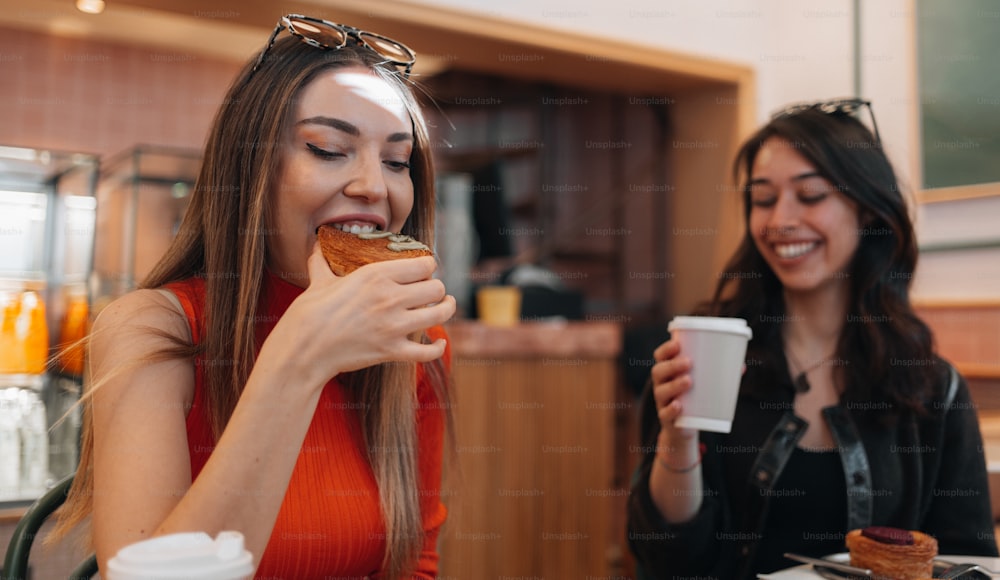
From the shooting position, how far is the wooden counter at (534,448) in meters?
3.17

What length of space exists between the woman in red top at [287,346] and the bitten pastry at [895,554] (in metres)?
0.73

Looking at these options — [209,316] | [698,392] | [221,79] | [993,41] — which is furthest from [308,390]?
[221,79]

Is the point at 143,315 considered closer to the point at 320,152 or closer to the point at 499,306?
the point at 320,152

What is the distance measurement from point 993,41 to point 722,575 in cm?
224

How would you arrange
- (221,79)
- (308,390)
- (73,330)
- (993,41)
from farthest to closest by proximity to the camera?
1. (221,79)
2. (993,41)
3. (73,330)
4. (308,390)

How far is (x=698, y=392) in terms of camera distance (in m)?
1.46

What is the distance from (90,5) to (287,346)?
7.79 ft

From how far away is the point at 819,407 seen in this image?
1.88 meters

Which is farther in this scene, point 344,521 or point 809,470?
point 809,470

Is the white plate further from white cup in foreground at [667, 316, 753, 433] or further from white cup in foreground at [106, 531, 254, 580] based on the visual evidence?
white cup in foreground at [106, 531, 254, 580]

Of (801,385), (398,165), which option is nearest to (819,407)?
(801,385)

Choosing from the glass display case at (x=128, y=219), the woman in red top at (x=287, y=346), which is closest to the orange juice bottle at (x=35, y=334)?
the glass display case at (x=128, y=219)

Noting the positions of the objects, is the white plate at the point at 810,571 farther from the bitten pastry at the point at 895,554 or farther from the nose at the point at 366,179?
the nose at the point at 366,179

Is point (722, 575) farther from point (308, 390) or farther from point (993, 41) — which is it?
point (993, 41)
